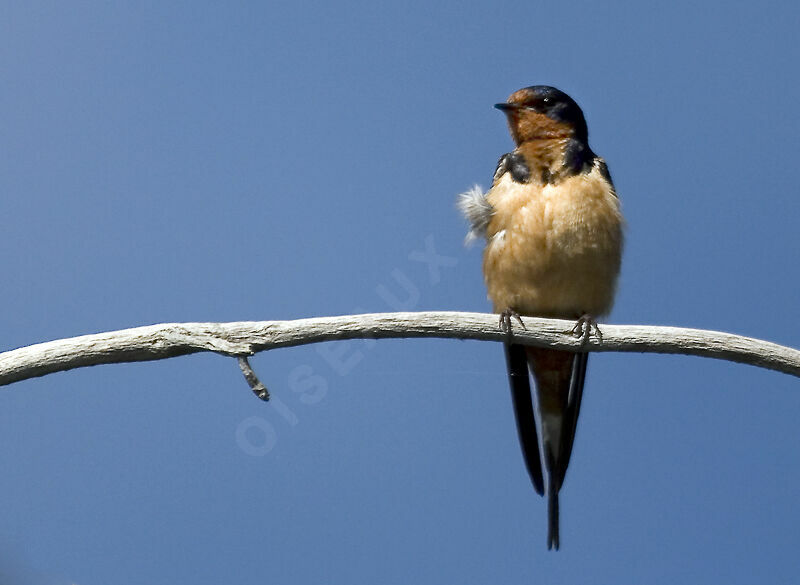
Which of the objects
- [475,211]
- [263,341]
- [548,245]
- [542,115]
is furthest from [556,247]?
[263,341]

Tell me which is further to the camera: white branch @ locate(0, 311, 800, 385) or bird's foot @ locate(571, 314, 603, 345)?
bird's foot @ locate(571, 314, 603, 345)

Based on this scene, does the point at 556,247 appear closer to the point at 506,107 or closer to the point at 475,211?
the point at 475,211

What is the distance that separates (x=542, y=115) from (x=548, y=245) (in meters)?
0.79

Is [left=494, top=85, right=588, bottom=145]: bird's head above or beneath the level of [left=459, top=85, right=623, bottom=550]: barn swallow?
above

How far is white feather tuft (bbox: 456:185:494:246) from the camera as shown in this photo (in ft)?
16.8

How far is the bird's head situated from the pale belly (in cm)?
31

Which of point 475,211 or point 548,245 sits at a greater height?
point 475,211

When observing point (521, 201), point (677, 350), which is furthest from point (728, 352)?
point (521, 201)

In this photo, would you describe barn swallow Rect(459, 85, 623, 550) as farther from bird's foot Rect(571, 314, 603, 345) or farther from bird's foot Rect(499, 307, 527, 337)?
bird's foot Rect(571, 314, 603, 345)

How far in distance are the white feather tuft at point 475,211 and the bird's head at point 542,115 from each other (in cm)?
40

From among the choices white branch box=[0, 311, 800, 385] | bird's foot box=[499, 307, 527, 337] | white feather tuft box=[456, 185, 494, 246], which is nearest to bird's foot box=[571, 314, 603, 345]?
bird's foot box=[499, 307, 527, 337]

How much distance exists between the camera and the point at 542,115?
17.3 feet

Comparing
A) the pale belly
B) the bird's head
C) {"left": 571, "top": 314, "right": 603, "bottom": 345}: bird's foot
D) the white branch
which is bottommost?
the white branch

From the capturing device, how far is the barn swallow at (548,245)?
193 inches
